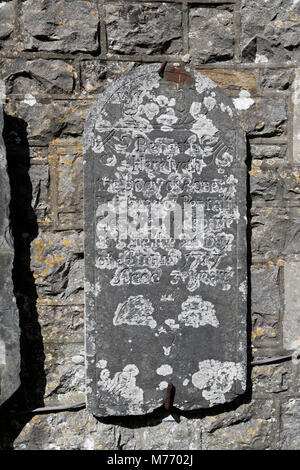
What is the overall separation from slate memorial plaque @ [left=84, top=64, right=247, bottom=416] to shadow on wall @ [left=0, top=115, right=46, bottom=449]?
0.97 ft

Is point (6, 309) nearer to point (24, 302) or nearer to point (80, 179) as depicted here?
point (24, 302)

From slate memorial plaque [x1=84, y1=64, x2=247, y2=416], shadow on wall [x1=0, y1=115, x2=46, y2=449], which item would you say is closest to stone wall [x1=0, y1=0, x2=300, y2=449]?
shadow on wall [x1=0, y1=115, x2=46, y2=449]

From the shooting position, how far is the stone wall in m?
2.18

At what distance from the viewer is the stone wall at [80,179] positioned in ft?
7.14

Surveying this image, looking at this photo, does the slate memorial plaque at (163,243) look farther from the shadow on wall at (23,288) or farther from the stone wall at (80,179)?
the shadow on wall at (23,288)

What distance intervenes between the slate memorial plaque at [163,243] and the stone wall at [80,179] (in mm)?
141

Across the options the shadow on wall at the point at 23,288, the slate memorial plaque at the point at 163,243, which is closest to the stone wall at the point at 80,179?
the shadow on wall at the point at 23,288

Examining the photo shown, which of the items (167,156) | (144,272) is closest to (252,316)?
Result: (144,272)

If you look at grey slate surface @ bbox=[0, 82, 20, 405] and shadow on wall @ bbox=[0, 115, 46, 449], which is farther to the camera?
shadow on wall @ bbox=[0, 115, 46, 449]

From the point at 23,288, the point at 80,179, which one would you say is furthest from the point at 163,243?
the point at 23,288

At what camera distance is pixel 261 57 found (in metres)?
2.28

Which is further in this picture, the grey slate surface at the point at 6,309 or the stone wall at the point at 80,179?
the stone wall at the point at 80,179

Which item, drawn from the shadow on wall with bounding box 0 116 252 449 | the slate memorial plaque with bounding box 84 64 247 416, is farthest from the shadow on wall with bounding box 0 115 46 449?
the slate memorial plaque with bounding box 84 64 247 416

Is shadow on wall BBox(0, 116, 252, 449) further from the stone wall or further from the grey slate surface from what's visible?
the grey slate surface
